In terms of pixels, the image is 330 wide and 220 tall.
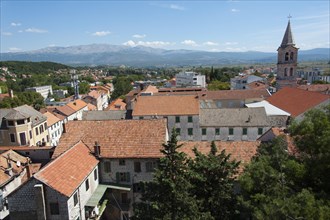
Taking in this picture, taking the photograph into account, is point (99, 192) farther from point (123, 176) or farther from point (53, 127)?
point (53, 127)

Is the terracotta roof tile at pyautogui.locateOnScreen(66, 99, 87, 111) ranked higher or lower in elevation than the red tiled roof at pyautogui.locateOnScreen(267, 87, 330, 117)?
lower

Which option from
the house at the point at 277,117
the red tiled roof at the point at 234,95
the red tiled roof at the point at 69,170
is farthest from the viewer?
the red tiled roof at the point at 234,95

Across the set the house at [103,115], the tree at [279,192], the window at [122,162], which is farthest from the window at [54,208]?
the house at [103,115]

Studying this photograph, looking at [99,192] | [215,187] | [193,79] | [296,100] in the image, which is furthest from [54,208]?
[193,79]

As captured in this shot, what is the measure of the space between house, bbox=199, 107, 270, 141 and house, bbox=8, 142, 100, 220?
2542 centimetres

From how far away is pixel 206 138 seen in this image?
4562 cm

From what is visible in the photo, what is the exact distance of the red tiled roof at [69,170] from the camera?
20781 mm

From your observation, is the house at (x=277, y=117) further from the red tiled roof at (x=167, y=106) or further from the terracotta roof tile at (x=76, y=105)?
the terracotta roof tile at (x=76, y=105)

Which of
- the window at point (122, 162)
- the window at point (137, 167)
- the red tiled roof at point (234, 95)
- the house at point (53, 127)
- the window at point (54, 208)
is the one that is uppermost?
the red tiled roof at point (234, 95)

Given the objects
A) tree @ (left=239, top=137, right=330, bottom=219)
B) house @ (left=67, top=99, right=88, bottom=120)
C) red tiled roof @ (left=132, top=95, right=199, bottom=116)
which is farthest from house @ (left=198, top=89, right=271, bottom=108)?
tree @ (left=239, top=137, right=330, bottom=219)

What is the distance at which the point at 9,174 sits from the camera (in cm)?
3062

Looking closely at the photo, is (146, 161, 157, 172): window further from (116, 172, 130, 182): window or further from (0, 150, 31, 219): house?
(0, 150, 31, 219): house

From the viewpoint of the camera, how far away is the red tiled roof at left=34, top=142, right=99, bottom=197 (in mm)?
20781

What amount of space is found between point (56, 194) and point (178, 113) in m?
27.5
